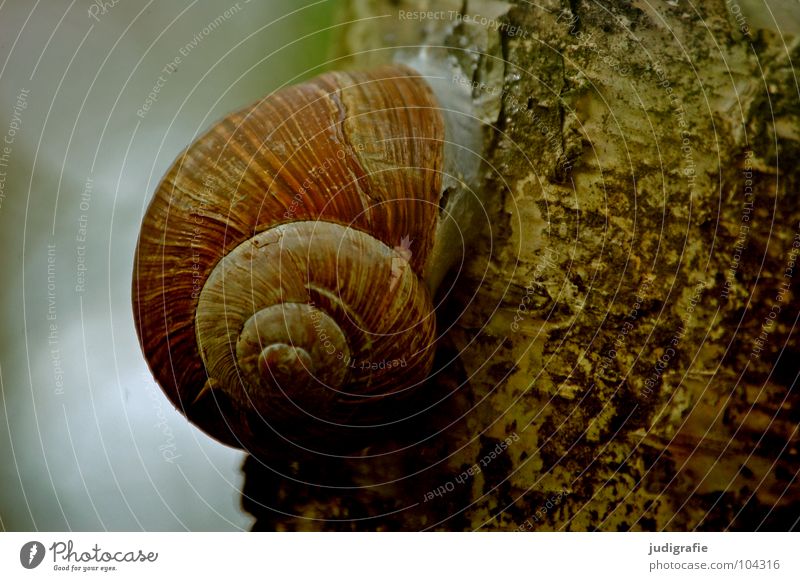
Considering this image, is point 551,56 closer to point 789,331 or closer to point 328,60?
point 328,60

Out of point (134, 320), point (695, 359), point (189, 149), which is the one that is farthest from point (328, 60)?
point (695, 359)
